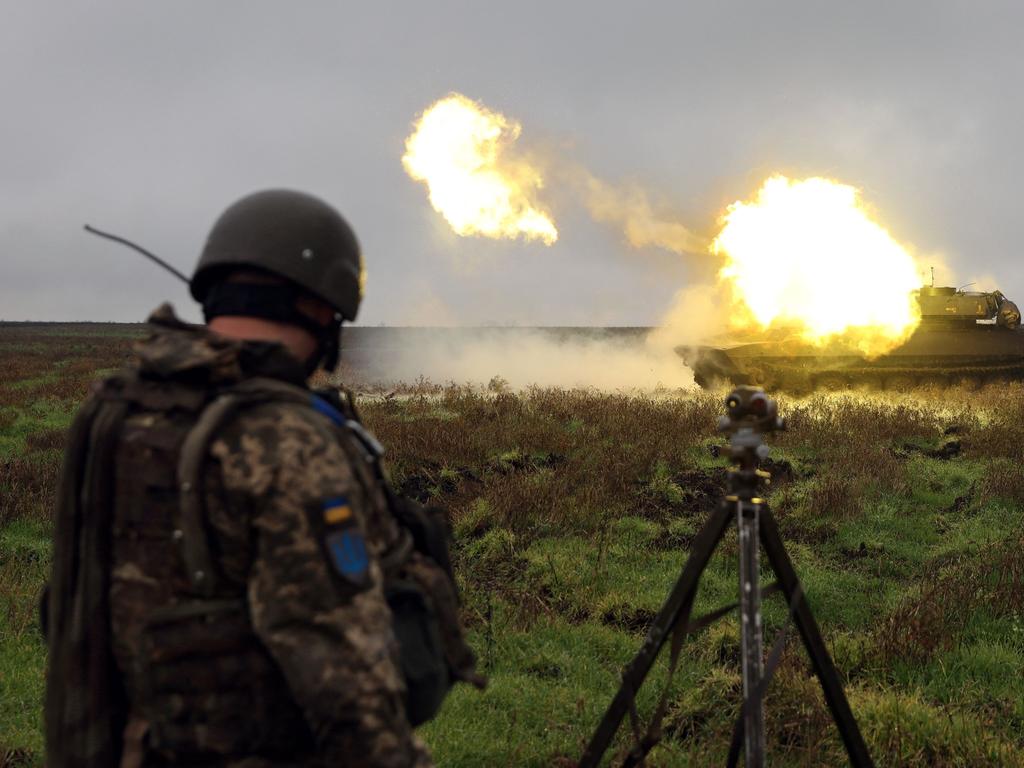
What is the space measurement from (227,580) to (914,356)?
2343cm

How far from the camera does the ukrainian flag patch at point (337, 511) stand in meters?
Result: 1.76

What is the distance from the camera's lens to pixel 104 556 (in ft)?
6.33

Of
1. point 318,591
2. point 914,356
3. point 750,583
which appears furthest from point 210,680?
point 914,356

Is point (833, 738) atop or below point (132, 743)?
below

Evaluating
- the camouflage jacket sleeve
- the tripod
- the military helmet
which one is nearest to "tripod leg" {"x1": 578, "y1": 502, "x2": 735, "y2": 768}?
the tripod

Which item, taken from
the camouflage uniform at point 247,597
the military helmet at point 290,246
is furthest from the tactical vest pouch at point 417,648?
the military helmet at point 290,246

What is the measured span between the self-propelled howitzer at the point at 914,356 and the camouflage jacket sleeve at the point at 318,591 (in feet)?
66.2

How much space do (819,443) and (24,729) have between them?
451 inches

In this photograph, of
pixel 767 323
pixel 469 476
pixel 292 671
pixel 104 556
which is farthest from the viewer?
pixel 767 323

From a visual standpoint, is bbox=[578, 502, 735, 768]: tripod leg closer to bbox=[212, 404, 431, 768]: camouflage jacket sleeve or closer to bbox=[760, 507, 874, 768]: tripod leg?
bbox=[760, 507, 874, 768]: tripod leg

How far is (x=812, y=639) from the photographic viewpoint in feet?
10.8

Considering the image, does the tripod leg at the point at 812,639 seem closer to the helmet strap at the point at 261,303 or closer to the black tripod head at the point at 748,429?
the black tripod head at the point at 748,429

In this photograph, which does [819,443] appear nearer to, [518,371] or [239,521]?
[239,521]

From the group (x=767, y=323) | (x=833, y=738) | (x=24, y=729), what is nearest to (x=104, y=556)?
(x=24, y=729)
